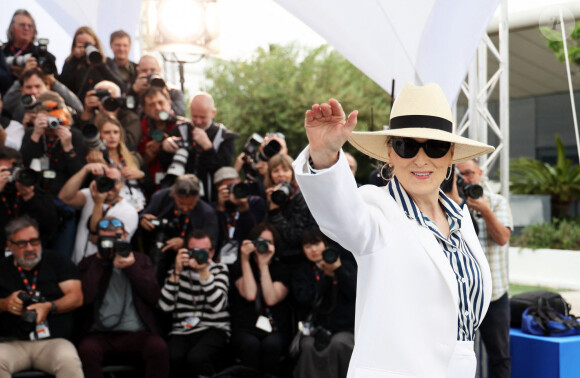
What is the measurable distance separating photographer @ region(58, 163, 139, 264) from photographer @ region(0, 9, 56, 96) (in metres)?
1.24

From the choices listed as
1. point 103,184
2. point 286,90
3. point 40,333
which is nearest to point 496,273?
point 103,184


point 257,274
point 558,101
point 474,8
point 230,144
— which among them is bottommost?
point 257,274

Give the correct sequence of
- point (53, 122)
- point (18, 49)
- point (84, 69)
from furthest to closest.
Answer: point (84, 69) → point (18, 49) → point (53, 122)

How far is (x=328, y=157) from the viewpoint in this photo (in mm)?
1536

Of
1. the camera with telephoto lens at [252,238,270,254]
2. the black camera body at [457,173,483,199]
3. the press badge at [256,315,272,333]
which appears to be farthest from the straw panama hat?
the press badge at [256,315,272,333]

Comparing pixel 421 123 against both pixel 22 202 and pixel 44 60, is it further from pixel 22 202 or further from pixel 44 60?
pixel 44 60

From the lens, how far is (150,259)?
4.81 metres

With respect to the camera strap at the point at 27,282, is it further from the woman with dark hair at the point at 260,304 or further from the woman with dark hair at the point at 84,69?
the woman with dark hair at the point at 84,69

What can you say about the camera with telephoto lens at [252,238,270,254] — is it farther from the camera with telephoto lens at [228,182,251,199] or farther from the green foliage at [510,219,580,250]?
the green foliage at [510,219,580,250]

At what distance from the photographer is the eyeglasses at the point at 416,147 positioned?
185 cm

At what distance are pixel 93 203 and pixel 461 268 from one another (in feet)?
11.2

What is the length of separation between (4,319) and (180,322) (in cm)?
109

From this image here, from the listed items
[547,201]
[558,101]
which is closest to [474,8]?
[547,201]

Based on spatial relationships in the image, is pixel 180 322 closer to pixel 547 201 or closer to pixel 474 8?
pixel 474 8
